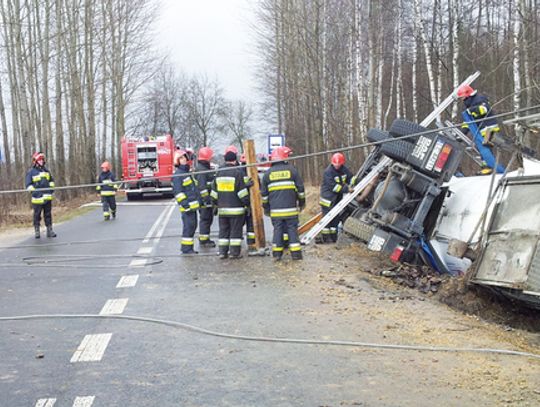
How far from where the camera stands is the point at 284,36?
112ft

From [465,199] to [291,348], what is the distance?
430 cm

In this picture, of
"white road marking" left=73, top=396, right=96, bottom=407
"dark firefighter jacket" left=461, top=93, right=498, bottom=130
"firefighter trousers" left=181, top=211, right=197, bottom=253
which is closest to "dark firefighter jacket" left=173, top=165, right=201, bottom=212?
"firefighter trousers" left=181, top=211, right=197, bottom=253

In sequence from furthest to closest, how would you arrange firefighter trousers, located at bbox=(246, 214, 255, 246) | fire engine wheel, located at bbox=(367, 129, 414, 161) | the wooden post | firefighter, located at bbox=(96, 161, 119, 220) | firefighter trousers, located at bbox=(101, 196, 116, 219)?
1. firefighter trousers, located at bbox=(101, 196, 116, 219)
2. firefighter, located at bbox=(96, 161, 119, 220)
3. firefighter trousers, located at bbox=(246, 214, 255, 246)
4. the wooden post
5. fire engine wheel, located at bbox=(367, 129, 414, 161)

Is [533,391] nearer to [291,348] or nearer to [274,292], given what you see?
[291,348]

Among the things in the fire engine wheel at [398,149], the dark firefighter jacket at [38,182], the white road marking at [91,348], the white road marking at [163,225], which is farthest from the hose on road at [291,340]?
the dark firefighter jacket at [38,182]

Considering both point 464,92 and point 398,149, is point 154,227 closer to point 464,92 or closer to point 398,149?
point 398,149

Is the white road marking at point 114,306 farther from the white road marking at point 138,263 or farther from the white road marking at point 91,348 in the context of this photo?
the white road marking at point 138,263

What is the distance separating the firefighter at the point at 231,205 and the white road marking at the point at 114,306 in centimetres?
303

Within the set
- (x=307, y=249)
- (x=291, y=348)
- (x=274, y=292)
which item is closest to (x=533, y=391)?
(x=291, y=348)

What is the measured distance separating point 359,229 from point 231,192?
2.10 m

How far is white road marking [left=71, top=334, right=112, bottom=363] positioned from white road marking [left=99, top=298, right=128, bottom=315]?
86cm

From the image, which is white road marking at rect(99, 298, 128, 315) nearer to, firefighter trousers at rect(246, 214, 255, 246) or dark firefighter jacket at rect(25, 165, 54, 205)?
firefighter trousers at rect(246, 214, 255, 246)

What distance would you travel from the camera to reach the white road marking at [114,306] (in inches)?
251

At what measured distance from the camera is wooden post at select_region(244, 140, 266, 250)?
10.2 m
